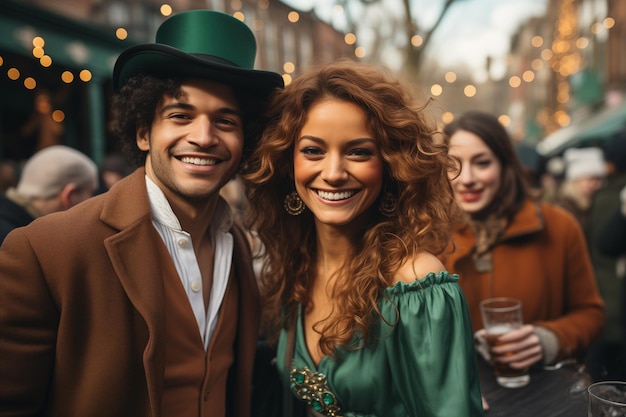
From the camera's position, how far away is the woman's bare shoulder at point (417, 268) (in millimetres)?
2014

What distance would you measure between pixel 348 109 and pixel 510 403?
1.39 metres

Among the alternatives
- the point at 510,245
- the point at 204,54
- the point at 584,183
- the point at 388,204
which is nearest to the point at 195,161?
the point at 204,54

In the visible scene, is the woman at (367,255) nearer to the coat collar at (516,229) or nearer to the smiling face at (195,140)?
the smiling face at (195,140)

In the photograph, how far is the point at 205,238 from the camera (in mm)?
2525

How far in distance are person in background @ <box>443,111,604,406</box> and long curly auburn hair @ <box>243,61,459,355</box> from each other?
58cm

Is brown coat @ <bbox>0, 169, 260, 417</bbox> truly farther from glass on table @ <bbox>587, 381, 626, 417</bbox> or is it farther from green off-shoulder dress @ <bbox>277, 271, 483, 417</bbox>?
glass on table @ <bbox>587, 381, 626, 417</bbox>

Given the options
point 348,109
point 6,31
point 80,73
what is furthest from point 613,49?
point 348,109

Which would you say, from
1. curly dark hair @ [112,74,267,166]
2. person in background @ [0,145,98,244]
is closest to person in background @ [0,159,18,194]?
person in background @ [0,145,98,244]

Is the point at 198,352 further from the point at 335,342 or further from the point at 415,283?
the point at 415,283

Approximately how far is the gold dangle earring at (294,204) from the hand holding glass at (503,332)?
971mm

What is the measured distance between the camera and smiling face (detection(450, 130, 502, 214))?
2.98 m

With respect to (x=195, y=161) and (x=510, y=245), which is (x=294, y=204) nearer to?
(x=195, y=161)

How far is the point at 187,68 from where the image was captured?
2.12 m

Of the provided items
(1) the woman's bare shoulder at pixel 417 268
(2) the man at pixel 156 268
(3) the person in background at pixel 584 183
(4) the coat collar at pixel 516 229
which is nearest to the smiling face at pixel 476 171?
(4) the coat collar at pixel 516 229
